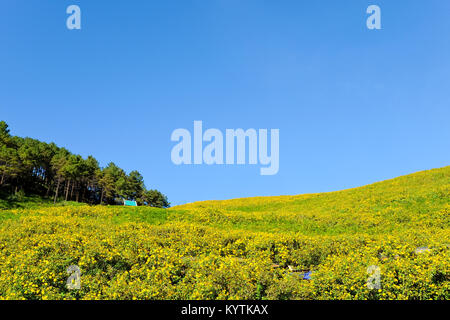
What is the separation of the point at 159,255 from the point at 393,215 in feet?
66.1

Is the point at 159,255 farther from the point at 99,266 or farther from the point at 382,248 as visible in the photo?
the point at 382,248

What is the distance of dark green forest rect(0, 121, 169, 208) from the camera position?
2438 inches

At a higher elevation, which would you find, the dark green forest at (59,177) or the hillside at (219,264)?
the dark green forest at (59,177)

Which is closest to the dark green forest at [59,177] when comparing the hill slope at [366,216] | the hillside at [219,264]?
the hill slope at [366,216]

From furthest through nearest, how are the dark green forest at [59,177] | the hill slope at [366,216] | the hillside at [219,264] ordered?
the dark green forest at [59,177] < the hill slope at [366,216] < the hillside at [219,264]

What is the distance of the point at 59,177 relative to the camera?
70.6m

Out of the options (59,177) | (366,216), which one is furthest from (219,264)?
(59,177)

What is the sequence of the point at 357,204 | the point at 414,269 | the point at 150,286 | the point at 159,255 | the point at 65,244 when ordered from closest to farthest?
the point at 150,286 → the point at 414,269 → the point at 159,255 → the point at 65,244 → the point at 357,204

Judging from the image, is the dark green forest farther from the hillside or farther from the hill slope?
the hillside

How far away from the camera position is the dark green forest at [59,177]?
61938mm

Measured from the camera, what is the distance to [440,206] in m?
24.0

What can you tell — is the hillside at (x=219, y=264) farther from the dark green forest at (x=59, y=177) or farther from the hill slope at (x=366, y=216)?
the dark green forest at (x=59, y=177)

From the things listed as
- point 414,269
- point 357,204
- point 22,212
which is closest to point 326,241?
point 414,269

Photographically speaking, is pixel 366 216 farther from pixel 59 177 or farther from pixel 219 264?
pixel 59 177
